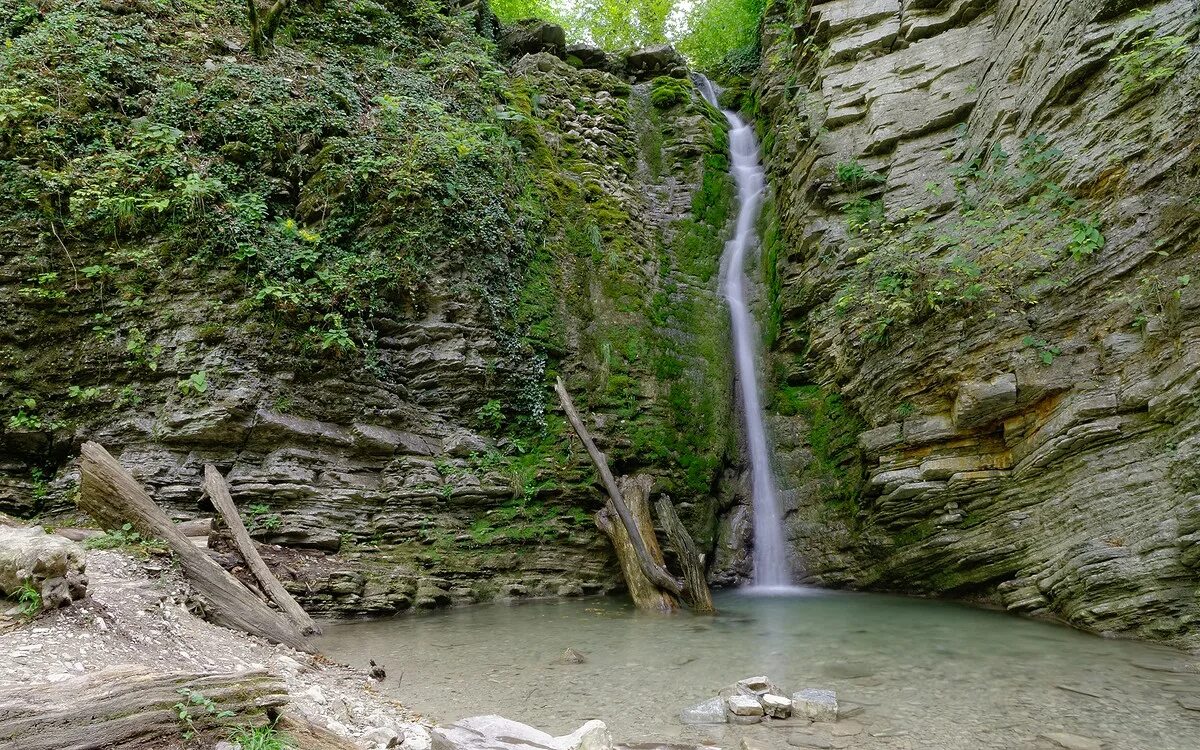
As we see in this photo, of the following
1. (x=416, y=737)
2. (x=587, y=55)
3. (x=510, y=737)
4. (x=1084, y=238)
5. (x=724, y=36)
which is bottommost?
(x=416, y=737)

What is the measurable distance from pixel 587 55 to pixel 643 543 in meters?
13.5

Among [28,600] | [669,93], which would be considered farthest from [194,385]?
[669,93]

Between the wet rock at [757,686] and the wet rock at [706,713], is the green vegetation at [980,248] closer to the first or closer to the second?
the wet rock at [757,686]

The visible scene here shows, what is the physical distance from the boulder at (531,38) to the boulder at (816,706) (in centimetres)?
1595

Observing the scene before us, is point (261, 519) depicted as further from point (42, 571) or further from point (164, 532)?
point (42, 571)

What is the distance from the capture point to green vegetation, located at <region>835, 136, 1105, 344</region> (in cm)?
760

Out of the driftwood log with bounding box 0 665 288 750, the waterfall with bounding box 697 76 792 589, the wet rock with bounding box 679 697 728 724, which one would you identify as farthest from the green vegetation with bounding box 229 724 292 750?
the waterfall with bounding box 697 76 792 589

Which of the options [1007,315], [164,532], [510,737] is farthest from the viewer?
[1007,315]

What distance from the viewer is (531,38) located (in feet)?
53.5

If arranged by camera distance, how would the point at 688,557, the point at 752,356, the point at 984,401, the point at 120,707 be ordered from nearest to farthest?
the point at 120,707 → the point at 984,401 → the point at 688,557 → the point at 752,356

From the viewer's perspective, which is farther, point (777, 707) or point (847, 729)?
→ point (777, 707)

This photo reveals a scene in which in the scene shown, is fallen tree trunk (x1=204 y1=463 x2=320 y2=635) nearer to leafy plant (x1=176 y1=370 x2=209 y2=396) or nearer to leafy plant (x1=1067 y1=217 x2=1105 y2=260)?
leafy plant (x1=176 y1=370 x2=209 y2=396)

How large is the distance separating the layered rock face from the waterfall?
0.40m

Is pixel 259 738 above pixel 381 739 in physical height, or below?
above
